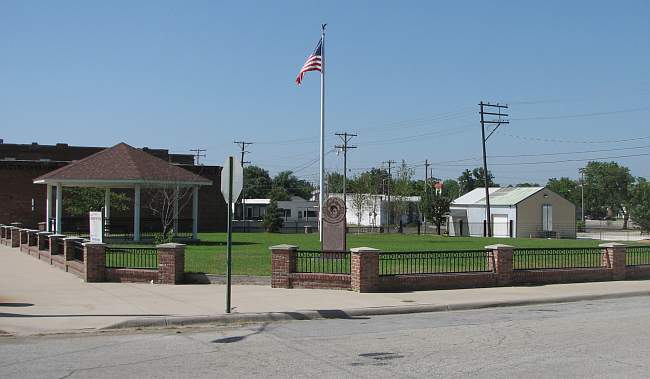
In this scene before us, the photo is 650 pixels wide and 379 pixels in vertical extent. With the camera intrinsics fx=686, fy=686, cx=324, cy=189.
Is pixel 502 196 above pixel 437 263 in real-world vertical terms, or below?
above

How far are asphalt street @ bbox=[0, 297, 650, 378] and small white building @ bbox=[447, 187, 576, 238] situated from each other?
53534 mm

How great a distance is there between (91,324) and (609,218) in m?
169

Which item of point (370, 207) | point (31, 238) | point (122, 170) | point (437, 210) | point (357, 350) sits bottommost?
point (357, 350)

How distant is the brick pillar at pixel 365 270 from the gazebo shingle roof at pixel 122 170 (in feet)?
59.3

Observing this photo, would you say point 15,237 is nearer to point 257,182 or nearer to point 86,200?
point 86,200

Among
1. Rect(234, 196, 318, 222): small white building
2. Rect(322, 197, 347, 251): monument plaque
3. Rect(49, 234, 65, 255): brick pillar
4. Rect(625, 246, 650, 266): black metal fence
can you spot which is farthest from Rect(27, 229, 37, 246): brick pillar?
Rect(234, 196, 318, 222): small white building

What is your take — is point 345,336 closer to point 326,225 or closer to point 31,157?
point 326,225

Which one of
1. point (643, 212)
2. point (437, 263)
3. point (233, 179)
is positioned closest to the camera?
point (233, 179)

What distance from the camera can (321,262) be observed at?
18.2 meters

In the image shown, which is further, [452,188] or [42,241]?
[452,188]

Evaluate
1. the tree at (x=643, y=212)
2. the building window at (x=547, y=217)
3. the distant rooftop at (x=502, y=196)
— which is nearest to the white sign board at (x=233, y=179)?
the distant rooftop at (x=502, y=196)

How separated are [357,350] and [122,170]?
25.6 meters

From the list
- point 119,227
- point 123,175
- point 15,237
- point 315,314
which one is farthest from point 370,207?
point 315,314

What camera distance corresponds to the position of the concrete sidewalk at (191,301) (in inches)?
484
